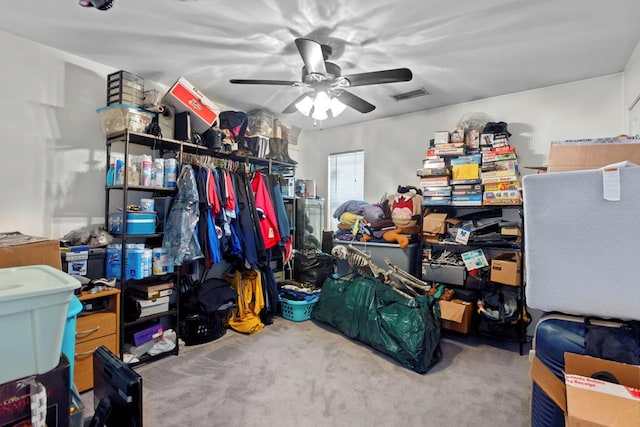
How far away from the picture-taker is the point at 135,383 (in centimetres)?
134

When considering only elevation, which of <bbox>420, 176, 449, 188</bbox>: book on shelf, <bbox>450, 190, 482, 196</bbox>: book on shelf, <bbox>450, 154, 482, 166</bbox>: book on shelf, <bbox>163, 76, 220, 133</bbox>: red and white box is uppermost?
<bbox>163, 76, 220, 133</bbox>: red and white box

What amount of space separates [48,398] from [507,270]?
313 cm

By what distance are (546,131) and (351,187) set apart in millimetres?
2325

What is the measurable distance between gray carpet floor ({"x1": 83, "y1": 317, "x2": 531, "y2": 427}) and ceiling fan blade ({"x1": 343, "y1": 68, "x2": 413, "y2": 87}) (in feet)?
7.13

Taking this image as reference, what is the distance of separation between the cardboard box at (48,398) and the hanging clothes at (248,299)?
196 cm

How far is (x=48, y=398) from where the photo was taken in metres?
1.14

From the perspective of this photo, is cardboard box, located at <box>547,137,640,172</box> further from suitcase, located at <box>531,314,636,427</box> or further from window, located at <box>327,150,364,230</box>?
window, located at <box>327,150,364,230</box>

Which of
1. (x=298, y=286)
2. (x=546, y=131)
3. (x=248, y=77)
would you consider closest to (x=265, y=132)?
(x=248, y=77)

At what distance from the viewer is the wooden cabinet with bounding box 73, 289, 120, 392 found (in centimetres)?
207

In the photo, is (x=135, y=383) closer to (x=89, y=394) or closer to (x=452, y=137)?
(x=89, y=394)

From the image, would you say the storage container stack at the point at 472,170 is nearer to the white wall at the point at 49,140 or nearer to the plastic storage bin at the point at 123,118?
the plastic storage bin at the point at 123,118

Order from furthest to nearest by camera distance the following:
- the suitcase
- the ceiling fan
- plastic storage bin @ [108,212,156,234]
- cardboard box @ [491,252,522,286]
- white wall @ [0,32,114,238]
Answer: cardboard box @ [491,252,522,286] < plastic storage bin @ [108,212,156,234] < white wall @ [0,32,114,238] < the ceiling fan < the suitcase

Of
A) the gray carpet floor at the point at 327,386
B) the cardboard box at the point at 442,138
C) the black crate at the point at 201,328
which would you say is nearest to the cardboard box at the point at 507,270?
the gray carpet floor at the point at 327,386

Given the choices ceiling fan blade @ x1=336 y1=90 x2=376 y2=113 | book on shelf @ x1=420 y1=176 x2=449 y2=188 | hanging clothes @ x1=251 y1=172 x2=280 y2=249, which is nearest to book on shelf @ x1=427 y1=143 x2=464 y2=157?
→ book on shelf @ x1=420 y1=176 x2=449 y2=188
